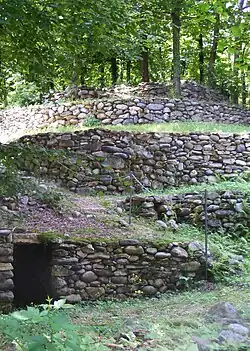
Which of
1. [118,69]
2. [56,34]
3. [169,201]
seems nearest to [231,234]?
[169,201]

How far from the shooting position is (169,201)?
9.99 metres

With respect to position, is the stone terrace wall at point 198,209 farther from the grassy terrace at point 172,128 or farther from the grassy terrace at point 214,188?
the grassy terrace at point 172,128

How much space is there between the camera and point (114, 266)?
7.45 m

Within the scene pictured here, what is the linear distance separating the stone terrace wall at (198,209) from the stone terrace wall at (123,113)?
5.55 meters

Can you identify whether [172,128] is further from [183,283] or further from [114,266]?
[114,266]

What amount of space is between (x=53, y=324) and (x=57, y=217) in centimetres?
566

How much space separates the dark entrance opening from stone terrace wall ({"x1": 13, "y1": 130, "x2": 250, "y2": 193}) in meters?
3.11

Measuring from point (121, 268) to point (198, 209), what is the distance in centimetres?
304

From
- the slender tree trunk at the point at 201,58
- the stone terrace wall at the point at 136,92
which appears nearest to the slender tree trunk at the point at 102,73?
the stone terrace wall at the point at 136,92

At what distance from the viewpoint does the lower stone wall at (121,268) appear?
23.5 ft

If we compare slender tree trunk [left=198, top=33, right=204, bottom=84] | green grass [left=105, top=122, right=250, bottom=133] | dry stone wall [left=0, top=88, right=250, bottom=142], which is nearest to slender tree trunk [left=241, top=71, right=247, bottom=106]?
slender tree trunk [left=198, top=33, right=204, bottom=84]

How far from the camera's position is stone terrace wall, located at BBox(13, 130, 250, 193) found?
447 inches

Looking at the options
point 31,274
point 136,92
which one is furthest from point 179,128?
point 31,274

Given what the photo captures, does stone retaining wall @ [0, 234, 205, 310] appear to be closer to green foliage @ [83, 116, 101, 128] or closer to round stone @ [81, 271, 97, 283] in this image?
round stone @ [81, 271, 97, 283]
